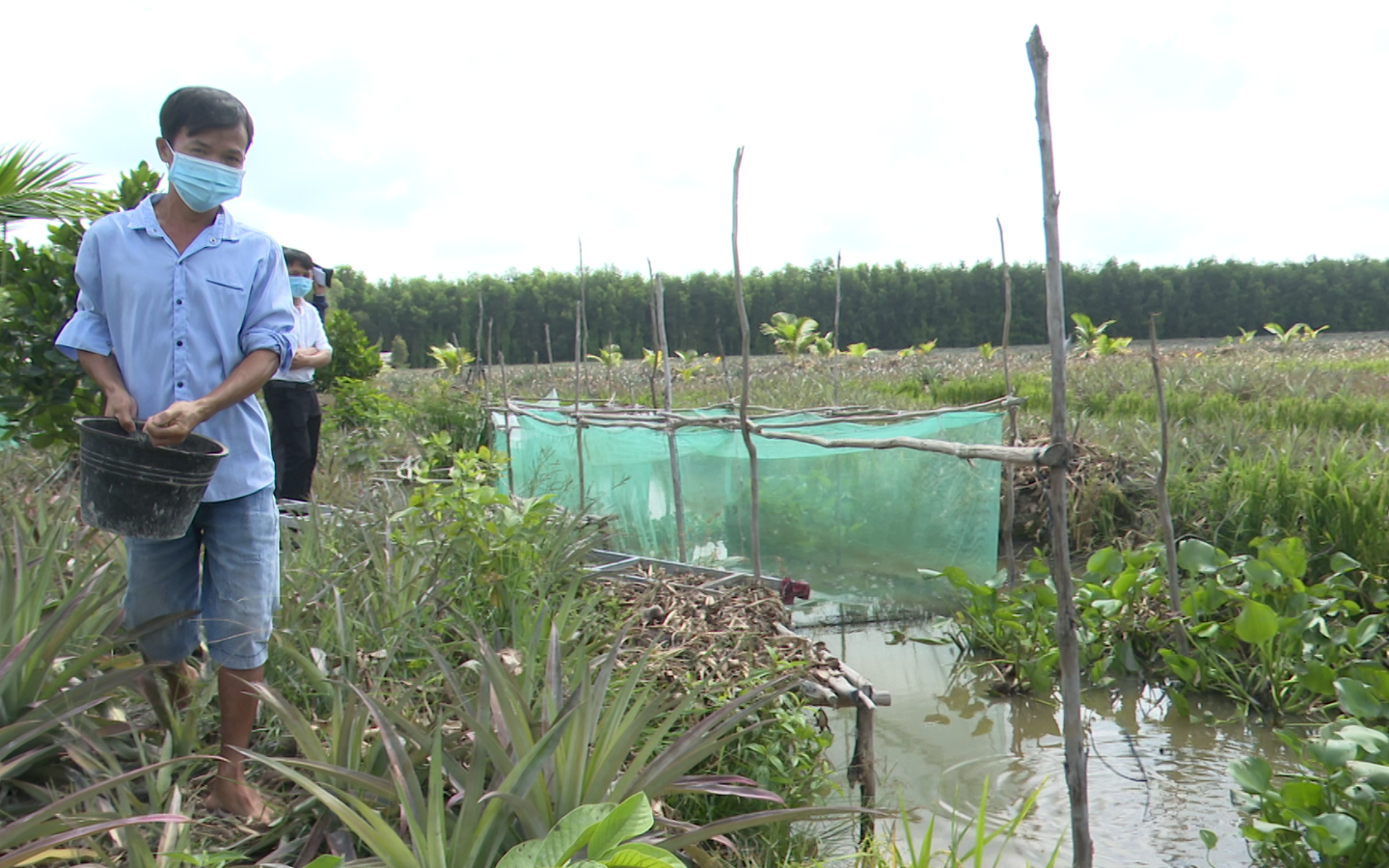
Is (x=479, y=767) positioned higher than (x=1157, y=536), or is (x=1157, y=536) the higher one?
(x=479, y=767)

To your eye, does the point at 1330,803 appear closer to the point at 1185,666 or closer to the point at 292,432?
the point at 1185,666

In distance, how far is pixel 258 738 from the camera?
2.34 meters

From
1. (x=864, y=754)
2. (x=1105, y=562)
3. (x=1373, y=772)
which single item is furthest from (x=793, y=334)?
(x=1373, y=772)

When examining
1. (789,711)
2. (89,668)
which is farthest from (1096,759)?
(89,668)

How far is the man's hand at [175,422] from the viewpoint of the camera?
6.03ft

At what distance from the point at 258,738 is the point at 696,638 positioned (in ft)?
3.83

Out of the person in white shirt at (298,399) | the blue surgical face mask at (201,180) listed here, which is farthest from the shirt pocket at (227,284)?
the person in white shirt at (298,399)

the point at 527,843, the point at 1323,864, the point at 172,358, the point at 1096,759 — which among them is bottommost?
the point at 1096,759

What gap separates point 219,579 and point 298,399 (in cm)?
277

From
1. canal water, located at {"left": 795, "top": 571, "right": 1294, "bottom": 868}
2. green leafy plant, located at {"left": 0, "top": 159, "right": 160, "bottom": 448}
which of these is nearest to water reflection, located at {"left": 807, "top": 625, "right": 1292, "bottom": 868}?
canal water, located at {"left": 795, "top": 571, "right": 1294, "bottom": 868}

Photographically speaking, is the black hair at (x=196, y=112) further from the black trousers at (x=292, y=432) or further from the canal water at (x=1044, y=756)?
the black trousers at (x=292, y=432)

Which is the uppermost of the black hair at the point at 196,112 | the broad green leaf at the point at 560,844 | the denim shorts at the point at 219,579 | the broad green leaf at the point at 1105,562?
the black hair at the point at 196,112

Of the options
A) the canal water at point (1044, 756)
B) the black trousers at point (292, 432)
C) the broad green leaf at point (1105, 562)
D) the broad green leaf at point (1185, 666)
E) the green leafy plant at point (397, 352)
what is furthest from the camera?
the green leafy plant at point (397, 352)

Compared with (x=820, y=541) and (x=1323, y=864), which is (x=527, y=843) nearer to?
(x=1323, y=864)
